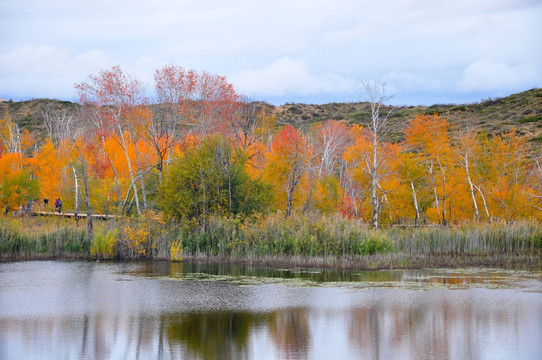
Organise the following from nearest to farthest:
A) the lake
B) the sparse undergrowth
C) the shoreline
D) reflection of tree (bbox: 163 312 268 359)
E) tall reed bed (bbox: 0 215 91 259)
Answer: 1. reflection of tree (bbox: 163 312 268 359)
2. the lake
3. the shoreline
4. the sparse undergrowth
5. tall reed bed (bbox: 0 215 91 259)

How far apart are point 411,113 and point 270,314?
9578cm

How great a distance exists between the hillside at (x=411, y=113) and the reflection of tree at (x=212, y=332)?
54.0 m

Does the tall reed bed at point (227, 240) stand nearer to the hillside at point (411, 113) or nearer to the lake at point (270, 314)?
the lake at point (270, 314)

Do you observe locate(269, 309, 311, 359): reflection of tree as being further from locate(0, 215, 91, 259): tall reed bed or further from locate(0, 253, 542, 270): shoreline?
locate(0, 215, 91, 259): tall reed bed

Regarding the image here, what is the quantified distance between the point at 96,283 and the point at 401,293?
1086cm

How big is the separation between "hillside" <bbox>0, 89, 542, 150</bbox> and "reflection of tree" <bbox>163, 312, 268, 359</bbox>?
54.0 meters

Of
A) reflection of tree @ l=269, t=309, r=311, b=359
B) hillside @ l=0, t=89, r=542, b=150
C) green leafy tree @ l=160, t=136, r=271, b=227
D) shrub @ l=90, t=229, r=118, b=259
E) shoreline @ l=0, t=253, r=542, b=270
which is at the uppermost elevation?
hillside @ l=0, t=89, r=542, b=150

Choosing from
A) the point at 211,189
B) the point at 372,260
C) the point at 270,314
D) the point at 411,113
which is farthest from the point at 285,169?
the point at 411,113

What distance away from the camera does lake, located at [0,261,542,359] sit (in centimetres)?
1203

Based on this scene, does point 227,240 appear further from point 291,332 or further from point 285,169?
point 291,332

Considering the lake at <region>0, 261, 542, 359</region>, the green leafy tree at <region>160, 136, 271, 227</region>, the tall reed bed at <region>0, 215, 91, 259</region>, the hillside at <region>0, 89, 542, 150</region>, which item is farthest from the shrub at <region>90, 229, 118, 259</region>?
the hillside at <region>0, 89, 542, 150</region>

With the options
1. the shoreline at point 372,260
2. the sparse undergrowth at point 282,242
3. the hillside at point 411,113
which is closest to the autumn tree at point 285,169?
the sparse undergrowth at point 282,242

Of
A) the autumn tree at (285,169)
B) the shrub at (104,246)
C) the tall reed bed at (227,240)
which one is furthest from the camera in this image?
the autumn tree at (285,169)

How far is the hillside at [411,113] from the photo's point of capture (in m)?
80.4
